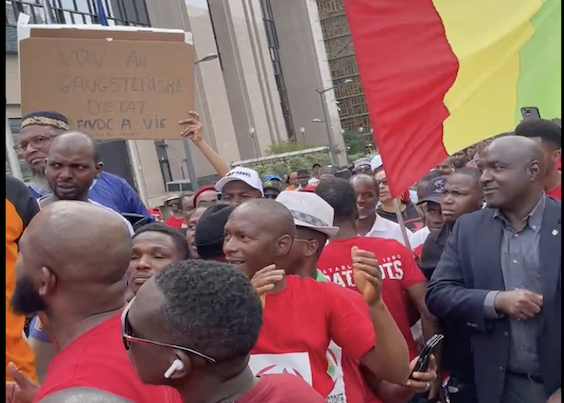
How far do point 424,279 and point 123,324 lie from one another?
6.83ft

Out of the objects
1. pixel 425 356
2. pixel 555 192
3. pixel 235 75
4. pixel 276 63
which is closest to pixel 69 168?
pixel 425 356

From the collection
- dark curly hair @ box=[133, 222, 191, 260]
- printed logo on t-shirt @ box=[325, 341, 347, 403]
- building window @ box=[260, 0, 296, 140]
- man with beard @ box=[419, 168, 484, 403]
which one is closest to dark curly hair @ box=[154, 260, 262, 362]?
printed logo on t-shirt @ box=[325, 341, 347, 403]

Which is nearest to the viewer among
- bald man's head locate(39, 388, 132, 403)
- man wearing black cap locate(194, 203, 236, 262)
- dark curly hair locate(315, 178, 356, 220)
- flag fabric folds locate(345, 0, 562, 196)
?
bald man's head locate(39, 388, 132, 403)

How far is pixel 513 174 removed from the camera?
→ 2.92 metres

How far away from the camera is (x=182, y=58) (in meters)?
4.66

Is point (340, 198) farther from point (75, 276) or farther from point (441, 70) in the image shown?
point (75, 276)

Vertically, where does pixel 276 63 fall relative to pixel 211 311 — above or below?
above

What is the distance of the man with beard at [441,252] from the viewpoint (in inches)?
128

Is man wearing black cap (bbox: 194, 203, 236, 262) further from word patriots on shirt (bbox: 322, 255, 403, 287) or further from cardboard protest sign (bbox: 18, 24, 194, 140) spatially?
cardboard protest sign (bbox: 18, 24, 194, 140)

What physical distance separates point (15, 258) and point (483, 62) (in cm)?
260

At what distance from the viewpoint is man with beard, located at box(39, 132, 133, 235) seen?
3.33 m

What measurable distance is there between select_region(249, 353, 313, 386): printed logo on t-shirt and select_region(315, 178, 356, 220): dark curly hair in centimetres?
137

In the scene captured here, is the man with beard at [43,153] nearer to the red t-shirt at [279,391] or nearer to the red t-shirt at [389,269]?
the red t-shirt at [389,269]

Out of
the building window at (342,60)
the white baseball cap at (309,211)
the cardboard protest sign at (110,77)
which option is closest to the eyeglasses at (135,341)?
the white baseball cap at (309,211)
